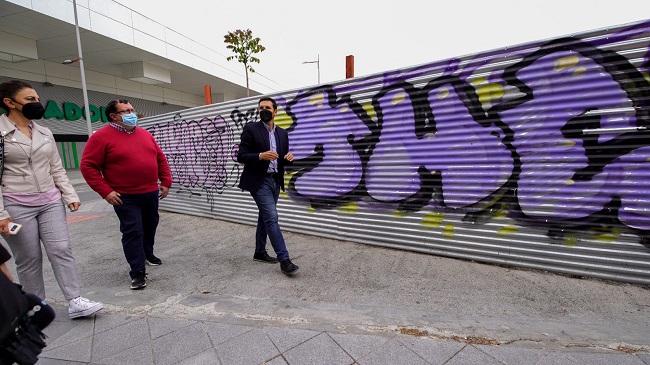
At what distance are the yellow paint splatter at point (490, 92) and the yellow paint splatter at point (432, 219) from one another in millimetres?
1363

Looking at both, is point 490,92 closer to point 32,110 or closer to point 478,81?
point 478,81

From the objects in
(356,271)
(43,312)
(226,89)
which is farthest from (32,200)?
(226,89)

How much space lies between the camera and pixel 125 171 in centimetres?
337

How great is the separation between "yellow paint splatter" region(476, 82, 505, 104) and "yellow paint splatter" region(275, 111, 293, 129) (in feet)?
9.11

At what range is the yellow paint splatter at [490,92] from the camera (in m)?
3.54

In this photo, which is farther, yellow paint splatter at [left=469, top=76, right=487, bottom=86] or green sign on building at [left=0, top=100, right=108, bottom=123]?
green sign on building at [left=0, top=100, right=108, bottom=123]

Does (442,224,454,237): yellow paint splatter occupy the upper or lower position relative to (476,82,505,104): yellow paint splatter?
lower

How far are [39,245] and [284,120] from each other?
352 centimetres

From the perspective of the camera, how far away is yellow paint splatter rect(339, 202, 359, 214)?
4.75 meters

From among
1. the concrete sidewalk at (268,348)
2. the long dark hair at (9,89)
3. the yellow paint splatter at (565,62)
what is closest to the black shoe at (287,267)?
Answer: the concrete sidewalk at (268,348)

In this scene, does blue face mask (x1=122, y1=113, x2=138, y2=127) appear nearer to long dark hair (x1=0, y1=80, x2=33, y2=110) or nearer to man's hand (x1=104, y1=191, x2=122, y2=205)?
man's hand (x1=104, y1=191, x2=122, y2=205)

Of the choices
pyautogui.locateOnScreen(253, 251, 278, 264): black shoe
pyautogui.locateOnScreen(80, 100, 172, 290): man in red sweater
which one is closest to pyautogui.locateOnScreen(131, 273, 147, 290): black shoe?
pyautogui.locateOnScreen(80, 100, 172, 290): man in red sweater

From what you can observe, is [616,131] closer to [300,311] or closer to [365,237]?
[365,237]

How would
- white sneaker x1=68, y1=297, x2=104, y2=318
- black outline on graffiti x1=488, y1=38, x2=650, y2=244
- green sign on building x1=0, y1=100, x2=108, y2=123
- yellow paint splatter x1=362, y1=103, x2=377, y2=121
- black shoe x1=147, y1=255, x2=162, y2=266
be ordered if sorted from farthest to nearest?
green sign on building x1=0, y1=100, x2=108, y2=123 → yellow paint splatter x1=362, y1=103, x2=377, y2=121 → black shoe x1=147, y1=255, x2=162, y2=266 → black outline on graffiti x1=488, y1=38, x2=650, y2=244 → white sneaker x1=68, y1=297, x2=104, y2=318
